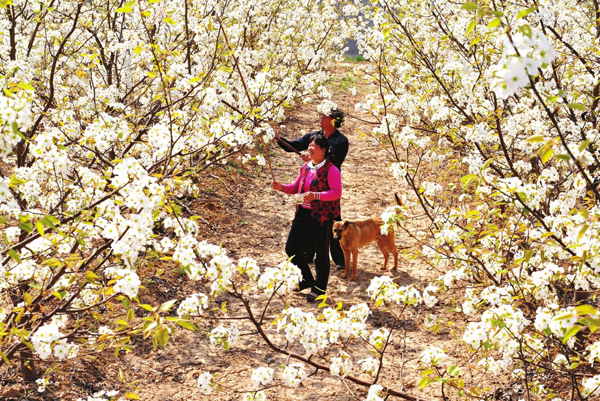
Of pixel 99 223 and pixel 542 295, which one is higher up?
pixel 99 223

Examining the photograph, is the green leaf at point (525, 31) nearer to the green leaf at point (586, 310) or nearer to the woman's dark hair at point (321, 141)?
the green leaf at point (586, 310)

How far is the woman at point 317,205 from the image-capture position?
5.91 meters

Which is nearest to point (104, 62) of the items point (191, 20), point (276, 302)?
point (191, 20)

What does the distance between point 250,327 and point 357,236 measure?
1938 millimetres

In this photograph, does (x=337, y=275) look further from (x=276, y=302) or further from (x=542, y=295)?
(x=542, y=295)

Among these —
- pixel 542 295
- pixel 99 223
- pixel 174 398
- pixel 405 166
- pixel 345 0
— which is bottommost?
pixel 174 398

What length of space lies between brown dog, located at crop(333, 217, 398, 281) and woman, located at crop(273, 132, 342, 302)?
1.58ft

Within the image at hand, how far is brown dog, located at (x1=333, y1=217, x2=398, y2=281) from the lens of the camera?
6695 mm

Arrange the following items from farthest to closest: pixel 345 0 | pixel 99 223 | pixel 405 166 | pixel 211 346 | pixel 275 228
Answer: pixel 345 0 < pixel 275 228 < pixel 211 346 < pixel 405 166 < pixel 99 223

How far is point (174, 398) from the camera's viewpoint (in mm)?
4656

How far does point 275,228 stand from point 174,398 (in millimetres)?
4228

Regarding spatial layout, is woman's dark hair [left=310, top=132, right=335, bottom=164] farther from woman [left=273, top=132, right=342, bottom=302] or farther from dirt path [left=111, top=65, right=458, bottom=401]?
dirt path [left=111, top=65, right=458, bottom=401]

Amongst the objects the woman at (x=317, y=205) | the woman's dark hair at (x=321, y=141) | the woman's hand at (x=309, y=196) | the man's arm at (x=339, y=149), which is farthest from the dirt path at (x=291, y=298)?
the woman's hand at (x=309, y=196)

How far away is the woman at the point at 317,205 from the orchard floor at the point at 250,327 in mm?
559
